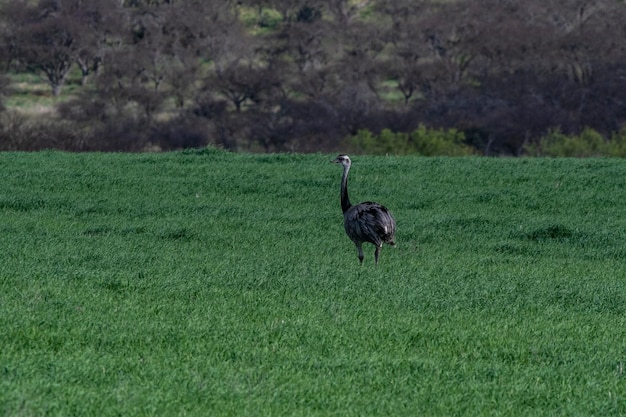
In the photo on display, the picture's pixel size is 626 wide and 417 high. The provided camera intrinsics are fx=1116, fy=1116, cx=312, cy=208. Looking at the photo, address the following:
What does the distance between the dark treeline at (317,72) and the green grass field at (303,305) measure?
1515 inches

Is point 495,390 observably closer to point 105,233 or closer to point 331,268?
point 331,268

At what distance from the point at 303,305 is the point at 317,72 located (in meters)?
77.2

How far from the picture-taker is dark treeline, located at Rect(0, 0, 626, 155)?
74.6 meters

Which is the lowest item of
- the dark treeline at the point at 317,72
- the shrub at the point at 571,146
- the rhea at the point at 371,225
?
the dark treeline at the point at 317,72

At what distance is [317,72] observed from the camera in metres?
87.1

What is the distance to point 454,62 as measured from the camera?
87.4 m

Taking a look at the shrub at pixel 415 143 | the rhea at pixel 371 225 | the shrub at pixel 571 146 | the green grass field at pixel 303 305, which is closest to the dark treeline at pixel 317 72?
the shrub at pixel 415 143

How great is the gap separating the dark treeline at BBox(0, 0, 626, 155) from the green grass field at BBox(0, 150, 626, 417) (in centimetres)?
3847

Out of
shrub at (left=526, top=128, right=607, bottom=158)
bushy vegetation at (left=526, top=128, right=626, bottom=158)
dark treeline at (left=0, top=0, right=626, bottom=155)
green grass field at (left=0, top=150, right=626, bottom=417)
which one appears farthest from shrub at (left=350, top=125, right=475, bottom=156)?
green grass field at (left=0, top=150, right=626, bottom=417)

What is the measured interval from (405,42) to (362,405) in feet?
288

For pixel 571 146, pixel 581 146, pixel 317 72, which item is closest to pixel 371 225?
pixel 571 146

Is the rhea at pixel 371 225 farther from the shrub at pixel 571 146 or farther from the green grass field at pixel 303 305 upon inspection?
the shrub at pixel 571 146

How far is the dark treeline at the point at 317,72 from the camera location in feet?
245

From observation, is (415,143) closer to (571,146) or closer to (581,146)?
(571,146)
